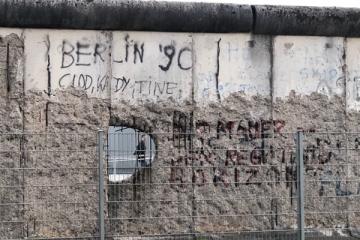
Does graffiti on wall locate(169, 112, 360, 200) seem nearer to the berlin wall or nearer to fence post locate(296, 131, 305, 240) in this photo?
the berlin wall

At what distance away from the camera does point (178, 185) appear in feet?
28.5

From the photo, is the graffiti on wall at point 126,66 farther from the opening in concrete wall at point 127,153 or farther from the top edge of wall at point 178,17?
the opening in concrete wall at point 127,153

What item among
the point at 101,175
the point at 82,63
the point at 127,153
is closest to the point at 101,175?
the point at 101,175

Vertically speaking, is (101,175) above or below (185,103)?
below

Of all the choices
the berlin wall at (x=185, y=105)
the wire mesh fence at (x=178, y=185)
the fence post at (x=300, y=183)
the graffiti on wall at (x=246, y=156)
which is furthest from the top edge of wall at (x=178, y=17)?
the fence post at (x=300, y=183)

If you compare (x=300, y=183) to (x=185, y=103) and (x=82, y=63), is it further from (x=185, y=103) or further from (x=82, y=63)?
(x=82, y=63)

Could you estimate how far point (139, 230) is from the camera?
8.35 metres

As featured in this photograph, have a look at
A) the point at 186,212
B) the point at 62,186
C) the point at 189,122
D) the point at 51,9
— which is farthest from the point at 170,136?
the point at 51,9

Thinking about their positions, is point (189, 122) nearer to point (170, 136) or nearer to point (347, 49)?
point (170, 136)

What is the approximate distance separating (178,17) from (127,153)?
188 centimetres

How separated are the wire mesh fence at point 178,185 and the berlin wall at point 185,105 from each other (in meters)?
0.02

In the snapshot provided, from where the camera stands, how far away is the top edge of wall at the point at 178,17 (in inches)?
328

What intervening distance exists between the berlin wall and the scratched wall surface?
0.01 metres

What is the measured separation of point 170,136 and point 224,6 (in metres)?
1.72
